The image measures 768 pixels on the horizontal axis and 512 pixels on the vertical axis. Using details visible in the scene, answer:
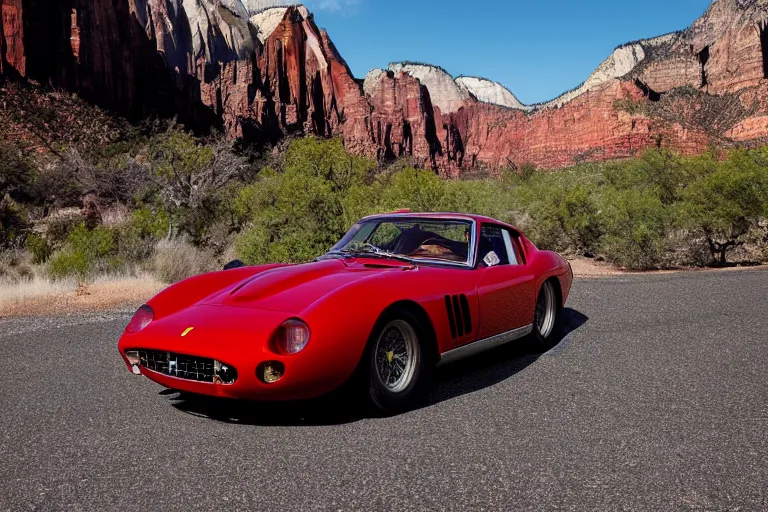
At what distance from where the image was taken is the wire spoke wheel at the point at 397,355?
376 cm

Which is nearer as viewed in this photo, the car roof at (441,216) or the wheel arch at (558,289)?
the car roof at (441,216)

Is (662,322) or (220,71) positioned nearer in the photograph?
(662,322)

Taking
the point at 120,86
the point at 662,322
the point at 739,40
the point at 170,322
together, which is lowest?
the point at 662,322

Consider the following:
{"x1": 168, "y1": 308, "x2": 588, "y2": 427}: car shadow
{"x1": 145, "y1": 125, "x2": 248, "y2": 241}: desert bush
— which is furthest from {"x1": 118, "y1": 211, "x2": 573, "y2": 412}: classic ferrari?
{"x1": 145, "y1": 125, "x2": 248, "y2": 241}: desert bush

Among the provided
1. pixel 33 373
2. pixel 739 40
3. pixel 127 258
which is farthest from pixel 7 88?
pixel 739 40

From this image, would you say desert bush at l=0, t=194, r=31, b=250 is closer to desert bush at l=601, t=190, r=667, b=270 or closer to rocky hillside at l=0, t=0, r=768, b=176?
desert bush at l=601, t=190, r=667, b=270

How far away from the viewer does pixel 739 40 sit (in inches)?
4461

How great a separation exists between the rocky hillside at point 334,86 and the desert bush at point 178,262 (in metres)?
42.8

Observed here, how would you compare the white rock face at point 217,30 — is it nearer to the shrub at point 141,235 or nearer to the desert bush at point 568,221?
the desert bush at point 568,221

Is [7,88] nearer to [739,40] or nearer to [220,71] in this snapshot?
[220,71]

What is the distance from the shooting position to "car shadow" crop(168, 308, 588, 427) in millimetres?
3648

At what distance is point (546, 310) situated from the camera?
5934 millimetres

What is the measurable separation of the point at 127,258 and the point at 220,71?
85588 millimetres

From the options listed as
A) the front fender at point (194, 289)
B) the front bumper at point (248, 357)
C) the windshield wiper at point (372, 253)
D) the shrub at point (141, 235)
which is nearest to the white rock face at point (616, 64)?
the shrub at point (141, 235)
